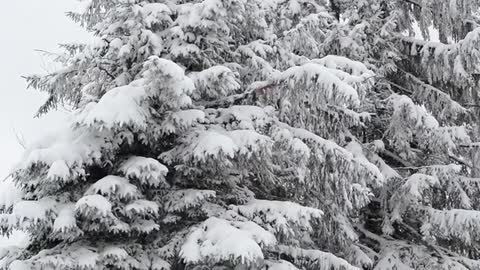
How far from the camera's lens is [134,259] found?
4.43m

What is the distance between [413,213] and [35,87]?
→ 526 cm

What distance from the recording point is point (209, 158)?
15.1 feet

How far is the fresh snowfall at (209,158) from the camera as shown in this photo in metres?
4.31

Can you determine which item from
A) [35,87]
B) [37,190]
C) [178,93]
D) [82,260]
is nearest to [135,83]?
[178,93]

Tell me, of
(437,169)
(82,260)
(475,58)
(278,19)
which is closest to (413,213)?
(437,169)

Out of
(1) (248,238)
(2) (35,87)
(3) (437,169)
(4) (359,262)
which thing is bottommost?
(4) (359,262)

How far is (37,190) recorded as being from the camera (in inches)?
178

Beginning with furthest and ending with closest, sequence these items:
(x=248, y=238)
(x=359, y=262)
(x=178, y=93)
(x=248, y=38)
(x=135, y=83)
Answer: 1. (x=359, y=262)
2. (x=248, y=38)
3. (x=135, y=83)
4. (x=178, y=93)
5. (x=248, y=238)

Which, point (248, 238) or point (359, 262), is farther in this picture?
point (359, 262)

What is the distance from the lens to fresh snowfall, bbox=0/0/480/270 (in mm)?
4312

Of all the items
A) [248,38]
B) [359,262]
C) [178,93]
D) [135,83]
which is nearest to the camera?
[178,93]

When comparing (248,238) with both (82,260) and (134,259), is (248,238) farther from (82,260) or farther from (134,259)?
(82,260)

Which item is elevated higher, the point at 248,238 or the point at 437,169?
the point at 248,238

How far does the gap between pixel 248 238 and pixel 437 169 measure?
4066 mm
